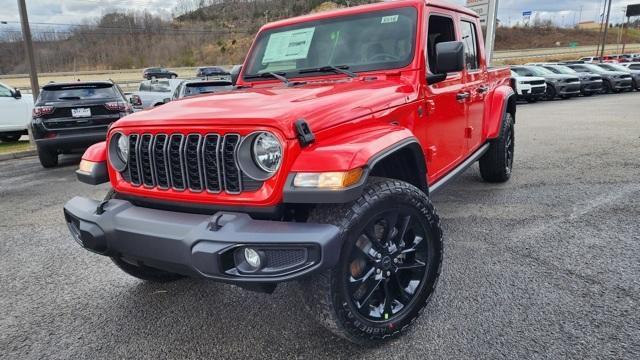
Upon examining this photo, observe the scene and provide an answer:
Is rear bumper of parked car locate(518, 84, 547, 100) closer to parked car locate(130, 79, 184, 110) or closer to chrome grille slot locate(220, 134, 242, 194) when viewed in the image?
parked car locate(130, 79, 184, 110)

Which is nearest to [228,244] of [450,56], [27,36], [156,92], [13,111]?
[450,56]

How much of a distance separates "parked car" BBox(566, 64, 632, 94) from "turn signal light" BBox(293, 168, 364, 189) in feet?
73.4

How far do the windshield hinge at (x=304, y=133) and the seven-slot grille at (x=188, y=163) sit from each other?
287 mm

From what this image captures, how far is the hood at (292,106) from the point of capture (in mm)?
2158

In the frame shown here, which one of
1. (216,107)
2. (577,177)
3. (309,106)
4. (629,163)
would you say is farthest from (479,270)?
(629,163)

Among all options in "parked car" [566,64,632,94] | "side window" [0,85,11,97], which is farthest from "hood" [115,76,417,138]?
"parked car" [566,64,632,94]

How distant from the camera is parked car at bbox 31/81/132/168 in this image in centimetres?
759

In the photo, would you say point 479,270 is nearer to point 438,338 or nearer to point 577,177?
point 438,338

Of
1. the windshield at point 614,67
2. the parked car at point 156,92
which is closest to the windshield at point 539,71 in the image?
the windshield at point 614,67

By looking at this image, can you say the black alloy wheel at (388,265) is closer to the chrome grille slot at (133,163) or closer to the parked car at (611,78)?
the chrome grille slot at (133,163)

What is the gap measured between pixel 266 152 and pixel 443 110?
5.91 ft

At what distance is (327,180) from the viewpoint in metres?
2.00

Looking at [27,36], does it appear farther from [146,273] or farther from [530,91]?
[530,91]

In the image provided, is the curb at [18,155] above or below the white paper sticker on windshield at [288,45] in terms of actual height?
below
